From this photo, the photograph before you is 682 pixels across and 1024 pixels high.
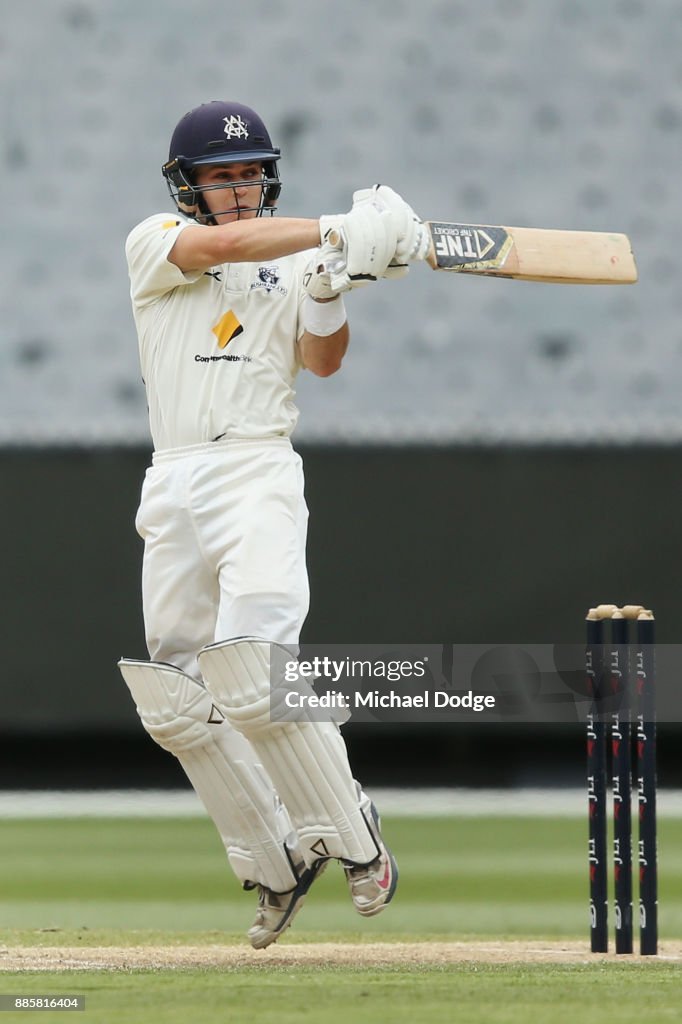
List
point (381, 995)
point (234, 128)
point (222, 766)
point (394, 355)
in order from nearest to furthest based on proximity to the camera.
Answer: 1. point (381, 995)
2. point (222, 766)
3. point (234, 128)
4. point (394, 355)

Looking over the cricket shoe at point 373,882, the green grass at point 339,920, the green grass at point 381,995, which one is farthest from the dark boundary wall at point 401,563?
the green grass at point 381,995

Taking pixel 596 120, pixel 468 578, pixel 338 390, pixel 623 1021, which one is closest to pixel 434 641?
pixel 468 578

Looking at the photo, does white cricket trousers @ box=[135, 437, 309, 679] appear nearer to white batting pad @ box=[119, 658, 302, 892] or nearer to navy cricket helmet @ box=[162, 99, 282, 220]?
white batting pad @ box=[119, 658, 302, 892]

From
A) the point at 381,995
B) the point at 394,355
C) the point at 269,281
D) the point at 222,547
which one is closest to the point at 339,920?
the point at 222,547

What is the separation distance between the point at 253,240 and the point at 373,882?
1240 millimetres

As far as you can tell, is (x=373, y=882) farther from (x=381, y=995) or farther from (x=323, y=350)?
(x=323, y=350)

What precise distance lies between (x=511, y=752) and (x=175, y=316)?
428cm

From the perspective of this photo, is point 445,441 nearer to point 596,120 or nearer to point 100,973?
point 596,120

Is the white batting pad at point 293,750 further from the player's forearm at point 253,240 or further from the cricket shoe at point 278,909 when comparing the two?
the player's forearm at point 253,240

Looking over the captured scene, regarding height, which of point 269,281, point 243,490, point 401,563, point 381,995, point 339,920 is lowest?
point 339,920

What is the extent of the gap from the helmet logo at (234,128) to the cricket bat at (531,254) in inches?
17.7

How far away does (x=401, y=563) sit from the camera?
24.5 feet

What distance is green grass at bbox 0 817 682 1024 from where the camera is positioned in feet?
9.21

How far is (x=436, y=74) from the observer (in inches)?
342
